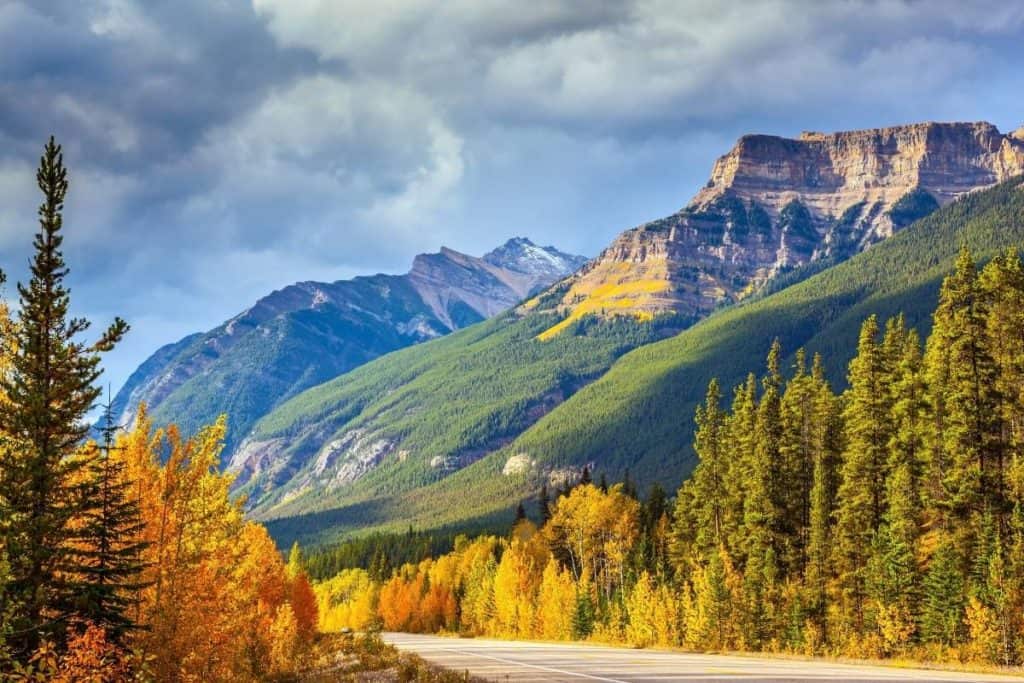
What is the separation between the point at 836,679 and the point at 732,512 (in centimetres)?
4900

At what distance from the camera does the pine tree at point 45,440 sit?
2667cm

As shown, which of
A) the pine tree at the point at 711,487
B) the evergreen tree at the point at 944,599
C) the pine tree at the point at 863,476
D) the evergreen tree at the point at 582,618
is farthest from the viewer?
the evergreen tree at the point at 582,618

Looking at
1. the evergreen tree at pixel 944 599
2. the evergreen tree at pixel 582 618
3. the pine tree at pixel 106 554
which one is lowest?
the evergreen tree at pixel 582 618

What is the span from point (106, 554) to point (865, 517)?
144 ft

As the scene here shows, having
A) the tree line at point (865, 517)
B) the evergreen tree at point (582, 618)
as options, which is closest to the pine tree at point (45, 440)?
the tree line at point (865, 517)

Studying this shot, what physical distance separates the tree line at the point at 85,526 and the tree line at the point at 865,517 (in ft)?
107

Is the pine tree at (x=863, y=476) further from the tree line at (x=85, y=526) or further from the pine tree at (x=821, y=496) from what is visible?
the tree line at (x=85, y=526)

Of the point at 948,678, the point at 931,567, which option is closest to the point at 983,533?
the point at 931,567

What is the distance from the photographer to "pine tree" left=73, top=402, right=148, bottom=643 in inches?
1102

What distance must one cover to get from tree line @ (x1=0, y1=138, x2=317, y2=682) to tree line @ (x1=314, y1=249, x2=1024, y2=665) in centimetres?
3259

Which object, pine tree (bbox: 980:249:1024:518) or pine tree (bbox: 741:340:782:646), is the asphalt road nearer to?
pine tree (bbox: 980:249:1024:518)

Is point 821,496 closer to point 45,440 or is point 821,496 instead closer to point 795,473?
point 795,473

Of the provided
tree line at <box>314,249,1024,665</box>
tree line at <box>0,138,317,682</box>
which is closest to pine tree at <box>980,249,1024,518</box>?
tree line at <box>314,249,1024,665</box>

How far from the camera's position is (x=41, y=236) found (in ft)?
97.7
